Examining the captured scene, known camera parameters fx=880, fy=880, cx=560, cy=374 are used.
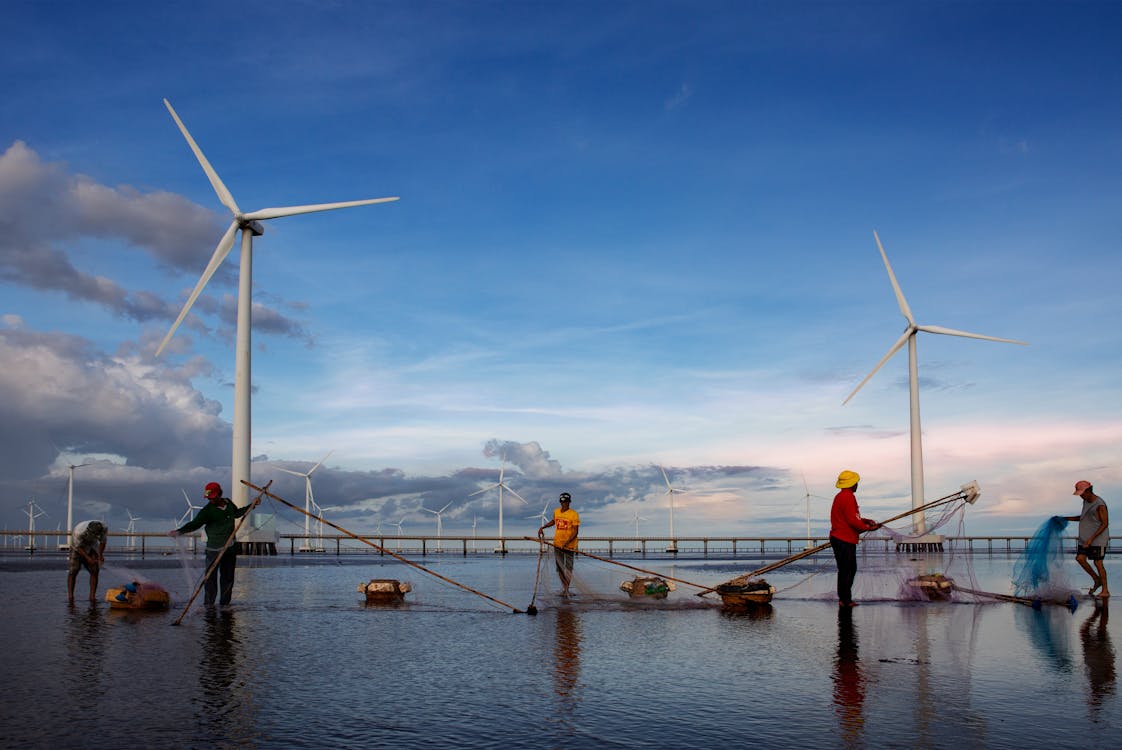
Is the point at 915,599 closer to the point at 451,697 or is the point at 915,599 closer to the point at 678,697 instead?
the point at 678,697

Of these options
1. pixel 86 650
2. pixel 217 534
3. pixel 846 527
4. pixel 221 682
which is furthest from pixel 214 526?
pixel 846 527

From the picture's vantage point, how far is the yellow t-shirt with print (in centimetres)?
2005

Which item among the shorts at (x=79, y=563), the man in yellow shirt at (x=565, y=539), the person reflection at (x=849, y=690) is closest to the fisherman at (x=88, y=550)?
the shorts at (x=79, y=563)

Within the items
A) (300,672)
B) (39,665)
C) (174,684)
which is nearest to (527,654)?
(300,672)

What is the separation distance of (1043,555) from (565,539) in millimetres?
10406

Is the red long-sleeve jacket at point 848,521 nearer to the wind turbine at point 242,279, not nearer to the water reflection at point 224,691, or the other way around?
the water reflection at point 224,691

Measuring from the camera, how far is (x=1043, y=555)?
1909 cm

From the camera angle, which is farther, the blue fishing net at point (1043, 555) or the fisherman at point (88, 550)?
the blue fishing net at point (1043, 555)

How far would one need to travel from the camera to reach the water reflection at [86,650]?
27.8 feet

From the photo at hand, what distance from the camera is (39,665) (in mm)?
9906

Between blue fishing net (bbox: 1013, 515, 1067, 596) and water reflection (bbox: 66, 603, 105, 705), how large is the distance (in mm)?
17998

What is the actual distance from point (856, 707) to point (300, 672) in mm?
5772

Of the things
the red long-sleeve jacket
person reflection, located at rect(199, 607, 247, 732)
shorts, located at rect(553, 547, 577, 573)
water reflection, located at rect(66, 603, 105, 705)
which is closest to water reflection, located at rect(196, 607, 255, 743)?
person reflection, located at rect(199, 607, 247, 732)

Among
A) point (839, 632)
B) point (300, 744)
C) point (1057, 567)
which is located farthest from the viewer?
point (1057, 567)
